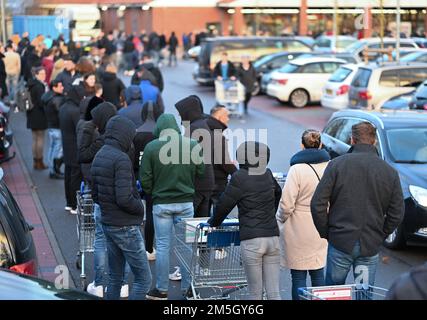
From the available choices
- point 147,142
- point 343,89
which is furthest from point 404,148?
point 343,89

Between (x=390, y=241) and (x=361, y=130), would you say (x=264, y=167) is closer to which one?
(x=361, y=130)

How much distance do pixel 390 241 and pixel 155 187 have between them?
3586mm

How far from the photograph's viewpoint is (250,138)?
60.7ft

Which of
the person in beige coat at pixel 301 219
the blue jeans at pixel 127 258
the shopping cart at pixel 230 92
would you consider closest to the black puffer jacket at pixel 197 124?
the blue jeans at pixel 127 258

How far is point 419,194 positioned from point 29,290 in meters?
6.30

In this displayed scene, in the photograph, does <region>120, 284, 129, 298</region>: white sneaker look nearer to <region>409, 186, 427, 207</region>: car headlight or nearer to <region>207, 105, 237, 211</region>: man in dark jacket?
<region>207, 105, 237, 211</region>: man in dark jacket

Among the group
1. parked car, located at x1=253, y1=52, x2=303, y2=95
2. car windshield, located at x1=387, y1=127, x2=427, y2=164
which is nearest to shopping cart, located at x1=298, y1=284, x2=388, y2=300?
car windshield, located at x1=387, y1=127, x2=427, y2=164

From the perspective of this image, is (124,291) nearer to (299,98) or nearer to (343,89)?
(343,89)

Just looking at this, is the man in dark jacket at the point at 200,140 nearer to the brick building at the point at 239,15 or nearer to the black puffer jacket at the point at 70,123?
the black puffer jacket at the point at 70,123

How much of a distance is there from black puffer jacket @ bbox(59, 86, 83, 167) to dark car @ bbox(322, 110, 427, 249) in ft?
11.6

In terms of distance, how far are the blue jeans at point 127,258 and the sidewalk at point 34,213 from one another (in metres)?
1.56

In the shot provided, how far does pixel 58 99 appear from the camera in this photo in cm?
1392

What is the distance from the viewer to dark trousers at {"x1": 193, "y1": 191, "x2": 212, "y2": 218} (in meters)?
9.20

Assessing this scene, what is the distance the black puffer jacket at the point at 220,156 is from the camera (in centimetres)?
959
